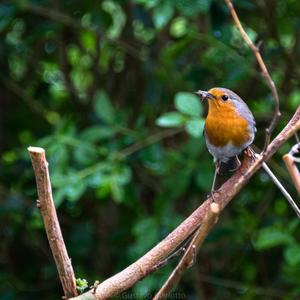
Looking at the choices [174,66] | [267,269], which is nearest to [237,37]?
[174,66]

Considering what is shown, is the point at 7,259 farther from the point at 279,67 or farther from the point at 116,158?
the point at 279,67

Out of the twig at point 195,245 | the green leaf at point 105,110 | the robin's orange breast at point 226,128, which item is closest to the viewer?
the twig at point 195,245

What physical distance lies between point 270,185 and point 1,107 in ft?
5.77

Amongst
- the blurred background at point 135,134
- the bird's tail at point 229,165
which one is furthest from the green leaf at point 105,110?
the bird's tail at point 229,165

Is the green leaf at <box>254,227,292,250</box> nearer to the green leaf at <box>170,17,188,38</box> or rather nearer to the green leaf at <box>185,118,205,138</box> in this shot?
the green leaf at <box>185,118,205,138</box>

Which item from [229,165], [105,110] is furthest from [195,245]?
[105,110]

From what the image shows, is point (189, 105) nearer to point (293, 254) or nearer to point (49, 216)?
point (293, 254)

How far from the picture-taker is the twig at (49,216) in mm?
1815

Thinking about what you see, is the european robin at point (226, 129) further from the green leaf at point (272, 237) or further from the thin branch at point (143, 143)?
the green leaf at point (272, 237)

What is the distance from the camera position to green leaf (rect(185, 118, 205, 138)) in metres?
3.45

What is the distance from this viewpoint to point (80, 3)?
4.08m

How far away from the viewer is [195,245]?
5.51 feet

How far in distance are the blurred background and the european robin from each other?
0.56m

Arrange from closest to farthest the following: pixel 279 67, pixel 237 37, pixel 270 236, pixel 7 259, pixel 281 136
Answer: pixel 281 136 → pixel 270 236 → pixel 237 37 → pixel 279 67 → pixel 7 259
